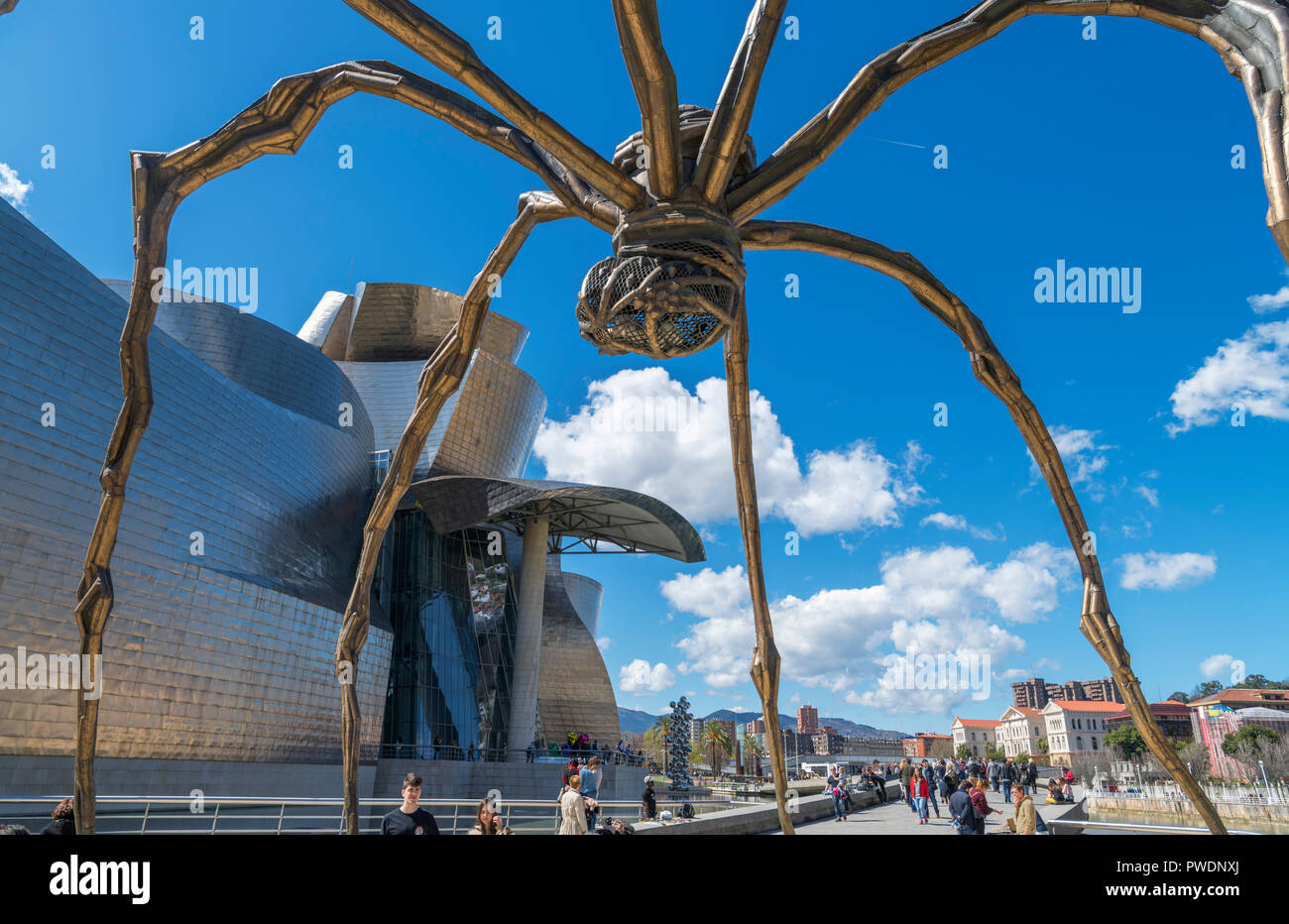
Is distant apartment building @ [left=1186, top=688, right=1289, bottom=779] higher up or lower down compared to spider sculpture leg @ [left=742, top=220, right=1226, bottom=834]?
lower down

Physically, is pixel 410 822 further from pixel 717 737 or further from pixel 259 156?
pixel 717 737

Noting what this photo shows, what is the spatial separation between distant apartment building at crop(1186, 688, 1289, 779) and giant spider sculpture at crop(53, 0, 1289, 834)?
251 ft

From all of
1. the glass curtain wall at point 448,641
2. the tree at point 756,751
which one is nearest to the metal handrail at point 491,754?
the glass curtain wall at point 448,641

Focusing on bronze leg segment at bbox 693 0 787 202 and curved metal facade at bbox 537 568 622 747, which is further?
curved metal facade at bbox 537 568 622 747

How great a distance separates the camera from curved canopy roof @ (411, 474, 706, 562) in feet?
119

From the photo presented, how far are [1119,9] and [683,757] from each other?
4143cm

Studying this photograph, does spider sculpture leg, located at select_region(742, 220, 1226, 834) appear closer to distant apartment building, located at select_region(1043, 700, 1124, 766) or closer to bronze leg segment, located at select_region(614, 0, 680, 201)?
bronze leg segment, located at select_region(614, 0, 680, 201)

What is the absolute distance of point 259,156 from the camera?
5.17 m

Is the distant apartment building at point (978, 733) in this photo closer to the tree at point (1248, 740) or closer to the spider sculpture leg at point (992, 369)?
the tree at point (1248, 740)

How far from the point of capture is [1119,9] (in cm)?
392

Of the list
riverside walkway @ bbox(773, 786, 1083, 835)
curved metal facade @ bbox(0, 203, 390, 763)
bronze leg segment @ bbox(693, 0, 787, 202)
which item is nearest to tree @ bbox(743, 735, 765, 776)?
riverside walkway @ bbox(773, 786, 1083, 835)
